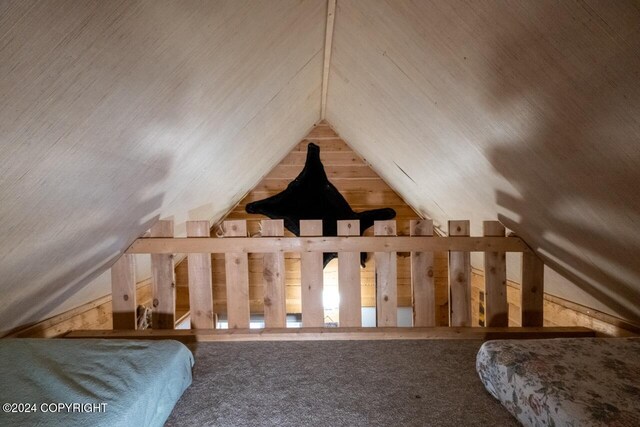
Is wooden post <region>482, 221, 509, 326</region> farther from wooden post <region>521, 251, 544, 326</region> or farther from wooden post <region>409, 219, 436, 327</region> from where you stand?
wooden post <region>409, 219, 436, 327</region>

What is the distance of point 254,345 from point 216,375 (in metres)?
0.32

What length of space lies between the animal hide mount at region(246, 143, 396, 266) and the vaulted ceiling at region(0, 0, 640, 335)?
0.56 meters

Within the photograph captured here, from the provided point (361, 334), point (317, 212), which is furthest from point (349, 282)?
point (317, 212)

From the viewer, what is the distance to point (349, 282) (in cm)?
183

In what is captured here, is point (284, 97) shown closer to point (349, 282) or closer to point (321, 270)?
point (321, 270)

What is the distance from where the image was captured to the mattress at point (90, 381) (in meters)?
0.88

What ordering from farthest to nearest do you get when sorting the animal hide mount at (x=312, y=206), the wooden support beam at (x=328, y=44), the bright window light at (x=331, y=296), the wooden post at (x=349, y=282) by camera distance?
the bright window light at (x=331, y=296) → the animal hide mount at (x=312, y=206) → the wooden post at (x=349, y=282) → the wooden support beam at (x=328, y=44)

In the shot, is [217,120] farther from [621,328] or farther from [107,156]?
[621,328]

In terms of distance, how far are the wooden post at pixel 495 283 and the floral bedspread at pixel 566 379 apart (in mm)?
533

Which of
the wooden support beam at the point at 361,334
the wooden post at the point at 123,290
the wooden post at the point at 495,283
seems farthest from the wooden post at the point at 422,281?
the wooden post at the point at 123,290

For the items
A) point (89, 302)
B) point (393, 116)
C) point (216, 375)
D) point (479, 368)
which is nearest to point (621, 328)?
point (479, 368)

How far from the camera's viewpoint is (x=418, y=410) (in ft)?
3.70

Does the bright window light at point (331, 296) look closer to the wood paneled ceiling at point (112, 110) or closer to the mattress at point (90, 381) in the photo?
the wood paneled ceiling at point (112, 110)

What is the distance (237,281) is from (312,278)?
1.51 ft
